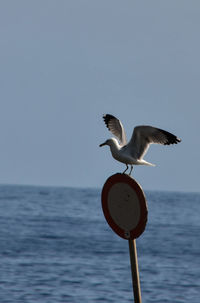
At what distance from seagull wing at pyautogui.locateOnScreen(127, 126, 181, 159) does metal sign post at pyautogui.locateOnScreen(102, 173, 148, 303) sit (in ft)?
3.40

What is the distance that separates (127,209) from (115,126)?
2.08 meters

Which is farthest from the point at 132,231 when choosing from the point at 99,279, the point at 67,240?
the point at 67,240

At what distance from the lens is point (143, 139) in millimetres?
11055

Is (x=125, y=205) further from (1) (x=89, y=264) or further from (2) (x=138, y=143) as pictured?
(1) (x=89, y=264)

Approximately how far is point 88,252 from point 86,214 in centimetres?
3617

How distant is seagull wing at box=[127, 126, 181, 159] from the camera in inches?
429

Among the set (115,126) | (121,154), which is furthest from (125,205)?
(115,126)

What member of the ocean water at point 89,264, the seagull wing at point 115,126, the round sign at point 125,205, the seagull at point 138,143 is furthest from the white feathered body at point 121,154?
the ocean water at point 89,264

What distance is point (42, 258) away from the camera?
113 feet

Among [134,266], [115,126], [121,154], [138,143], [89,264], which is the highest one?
[115,126]

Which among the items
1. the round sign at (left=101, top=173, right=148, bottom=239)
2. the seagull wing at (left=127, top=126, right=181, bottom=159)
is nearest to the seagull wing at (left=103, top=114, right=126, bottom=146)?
the seagull wing at (left=127, top=126, right=181, bottom=159)

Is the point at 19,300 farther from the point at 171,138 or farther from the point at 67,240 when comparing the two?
the point at 67,240

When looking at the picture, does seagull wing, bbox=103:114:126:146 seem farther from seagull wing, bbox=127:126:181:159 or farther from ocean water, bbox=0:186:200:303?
ocean water, bbox=0:186:200:303

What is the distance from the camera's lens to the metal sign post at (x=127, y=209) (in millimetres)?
9548
